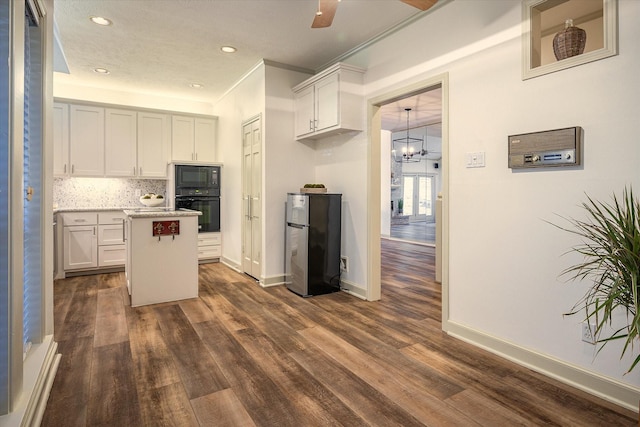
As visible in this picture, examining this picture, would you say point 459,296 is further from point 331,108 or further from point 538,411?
point 331,108

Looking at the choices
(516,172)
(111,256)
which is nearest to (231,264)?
(111,256)

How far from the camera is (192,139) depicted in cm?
608

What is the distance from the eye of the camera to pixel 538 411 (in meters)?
1.88

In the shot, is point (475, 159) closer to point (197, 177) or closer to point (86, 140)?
point (197, 177)

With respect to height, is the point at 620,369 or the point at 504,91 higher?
the point at 504,91

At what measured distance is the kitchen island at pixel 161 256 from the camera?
3662mm

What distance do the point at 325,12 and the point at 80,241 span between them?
4578 mm

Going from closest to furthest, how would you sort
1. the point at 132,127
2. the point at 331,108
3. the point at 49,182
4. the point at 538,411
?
the point at 538,411 < the point at 49,182 < the point at 331,108 < the point at 132,127

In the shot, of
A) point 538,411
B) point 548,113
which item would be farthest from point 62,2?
point 538,411

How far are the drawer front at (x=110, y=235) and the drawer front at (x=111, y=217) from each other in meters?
0.07

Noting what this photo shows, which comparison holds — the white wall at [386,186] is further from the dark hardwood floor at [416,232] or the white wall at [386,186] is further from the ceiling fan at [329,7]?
the ceiling fan at [329,7]

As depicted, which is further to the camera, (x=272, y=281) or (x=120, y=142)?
(x=120, y=142)

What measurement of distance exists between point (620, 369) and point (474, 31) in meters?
2.39

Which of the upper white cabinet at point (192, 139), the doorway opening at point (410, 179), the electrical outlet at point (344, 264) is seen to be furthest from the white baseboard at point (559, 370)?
the upper white cabinet at point (192, 139)
